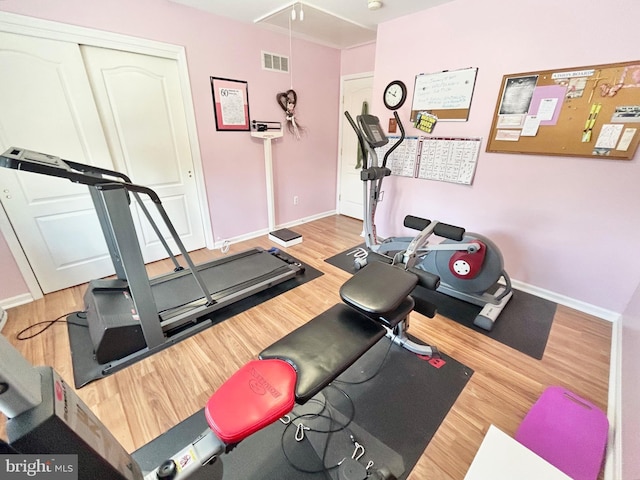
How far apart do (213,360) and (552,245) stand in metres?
2.82

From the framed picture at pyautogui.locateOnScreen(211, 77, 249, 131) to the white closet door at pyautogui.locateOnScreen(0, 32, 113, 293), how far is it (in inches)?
43.2

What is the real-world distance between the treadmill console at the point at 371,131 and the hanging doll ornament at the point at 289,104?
138cm

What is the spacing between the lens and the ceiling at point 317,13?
2521 millimetres

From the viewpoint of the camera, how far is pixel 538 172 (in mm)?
2297

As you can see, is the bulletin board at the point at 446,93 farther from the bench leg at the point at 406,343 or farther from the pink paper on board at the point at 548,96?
the bench leg at the point at 406,343

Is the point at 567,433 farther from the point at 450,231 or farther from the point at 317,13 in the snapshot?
the point at 317,13

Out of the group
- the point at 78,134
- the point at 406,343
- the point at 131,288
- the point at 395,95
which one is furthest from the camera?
the point at 395,95

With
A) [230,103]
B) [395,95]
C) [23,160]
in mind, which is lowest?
[23,160]

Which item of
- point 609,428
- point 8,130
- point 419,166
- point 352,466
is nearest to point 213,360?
point 352,466

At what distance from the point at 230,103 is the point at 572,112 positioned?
3.12 metres

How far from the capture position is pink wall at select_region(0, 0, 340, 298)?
7.63ft

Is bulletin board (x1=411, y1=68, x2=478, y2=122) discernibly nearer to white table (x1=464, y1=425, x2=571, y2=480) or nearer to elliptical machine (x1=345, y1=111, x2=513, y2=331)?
elliptical machine (x1=345, y1=111, x2=513, y2=331)

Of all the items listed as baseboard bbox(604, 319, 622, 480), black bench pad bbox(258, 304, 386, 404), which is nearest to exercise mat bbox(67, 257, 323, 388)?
black bench pad bbox(258, 304, 386, 404)

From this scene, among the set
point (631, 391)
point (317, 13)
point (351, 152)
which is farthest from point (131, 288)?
point (351, 152)
